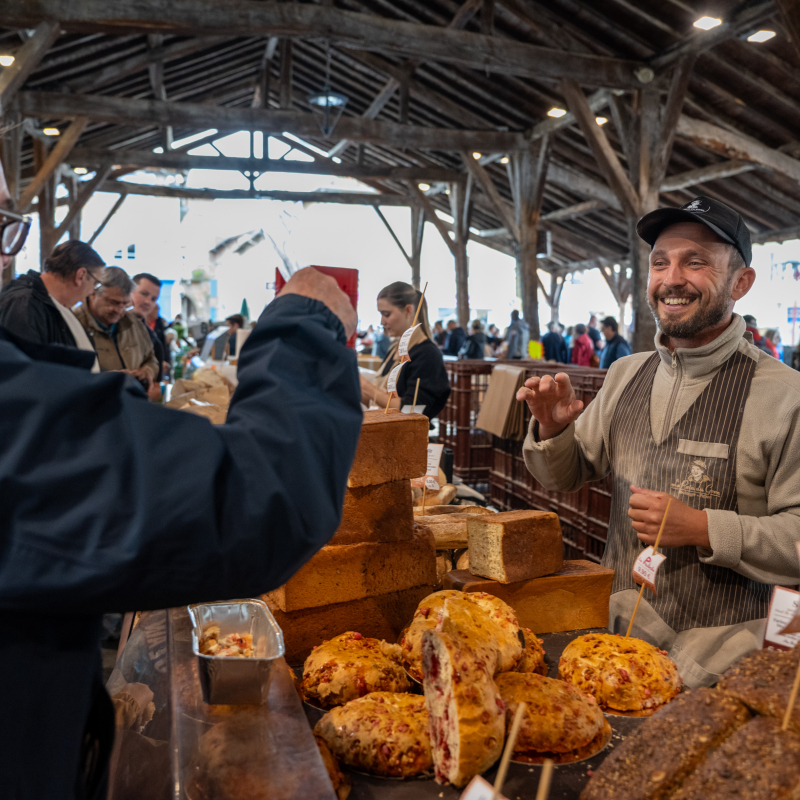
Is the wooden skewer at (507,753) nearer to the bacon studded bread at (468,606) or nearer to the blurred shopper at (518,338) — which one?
the bacon studded bread at (468,606)

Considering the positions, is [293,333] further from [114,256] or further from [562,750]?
[114,256]

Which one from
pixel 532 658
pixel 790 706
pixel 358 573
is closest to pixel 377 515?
pixel 358 573

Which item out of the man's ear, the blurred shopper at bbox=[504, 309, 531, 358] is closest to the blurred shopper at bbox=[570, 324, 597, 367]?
the blurred shopper at bbox=[504, 309, 531, 358]

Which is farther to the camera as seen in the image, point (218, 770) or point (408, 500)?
point (408, 500)

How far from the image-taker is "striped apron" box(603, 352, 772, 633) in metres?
1.68

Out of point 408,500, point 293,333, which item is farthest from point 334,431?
point 408,500

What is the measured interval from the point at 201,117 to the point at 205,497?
10.1 metres

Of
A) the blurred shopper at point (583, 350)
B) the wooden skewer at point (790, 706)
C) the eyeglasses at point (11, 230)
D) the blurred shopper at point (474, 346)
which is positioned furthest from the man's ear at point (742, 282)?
the blurred shopper at point (474, 346)

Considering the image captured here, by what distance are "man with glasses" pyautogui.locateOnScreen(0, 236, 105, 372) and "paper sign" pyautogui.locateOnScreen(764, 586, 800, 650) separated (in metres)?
2.40

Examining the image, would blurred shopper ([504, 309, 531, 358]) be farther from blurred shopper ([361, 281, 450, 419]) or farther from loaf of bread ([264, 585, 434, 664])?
loaf of bread ([264, 585, 434, 664])

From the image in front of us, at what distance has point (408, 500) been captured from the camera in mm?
1569

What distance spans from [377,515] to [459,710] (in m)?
0.59

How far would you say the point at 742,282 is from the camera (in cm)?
185

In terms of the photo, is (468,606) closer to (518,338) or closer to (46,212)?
(518,338)
